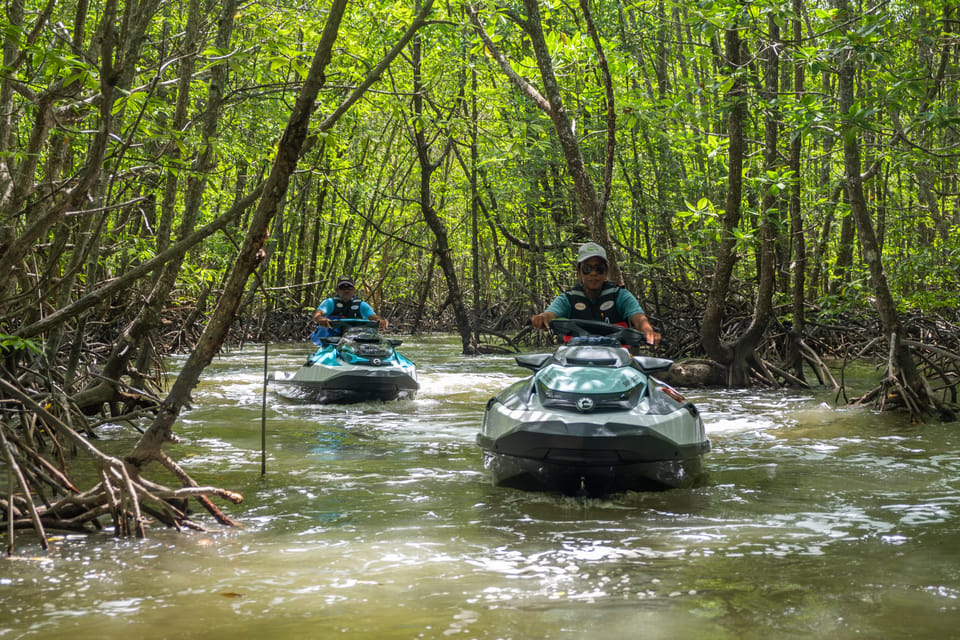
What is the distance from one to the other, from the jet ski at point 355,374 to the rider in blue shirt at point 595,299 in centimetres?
410

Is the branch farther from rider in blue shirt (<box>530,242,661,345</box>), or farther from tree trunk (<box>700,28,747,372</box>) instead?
rider in blue shirt (<box>530,242,661,345</box>)

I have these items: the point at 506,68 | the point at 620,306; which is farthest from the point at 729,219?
the point at 620,306

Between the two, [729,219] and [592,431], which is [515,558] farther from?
[729,219]

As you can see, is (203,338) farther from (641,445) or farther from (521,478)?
(641,445)

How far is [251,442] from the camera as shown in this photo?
25.9 ft

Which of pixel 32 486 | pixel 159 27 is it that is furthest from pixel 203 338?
pixel 159 27

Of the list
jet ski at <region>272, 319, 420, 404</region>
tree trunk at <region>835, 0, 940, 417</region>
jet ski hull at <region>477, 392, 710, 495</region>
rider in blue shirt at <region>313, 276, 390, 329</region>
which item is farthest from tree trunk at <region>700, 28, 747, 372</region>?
jet ski hull at <region>477, 392, 710, 495</region>

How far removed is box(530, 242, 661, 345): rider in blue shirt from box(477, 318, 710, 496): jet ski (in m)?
1.06

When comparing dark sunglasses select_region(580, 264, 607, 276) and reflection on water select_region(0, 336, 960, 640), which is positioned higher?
dark sunglasses select_region(580, 264, 607, 276)

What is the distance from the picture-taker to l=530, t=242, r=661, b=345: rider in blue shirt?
6.70 meters

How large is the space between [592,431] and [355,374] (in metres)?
5.82

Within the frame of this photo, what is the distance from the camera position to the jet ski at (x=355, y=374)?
1045cm

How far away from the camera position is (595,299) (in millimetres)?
6832

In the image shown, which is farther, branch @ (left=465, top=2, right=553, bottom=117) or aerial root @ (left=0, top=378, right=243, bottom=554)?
branch @ (left=465, top=2, right=553, bottom=117)
